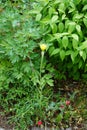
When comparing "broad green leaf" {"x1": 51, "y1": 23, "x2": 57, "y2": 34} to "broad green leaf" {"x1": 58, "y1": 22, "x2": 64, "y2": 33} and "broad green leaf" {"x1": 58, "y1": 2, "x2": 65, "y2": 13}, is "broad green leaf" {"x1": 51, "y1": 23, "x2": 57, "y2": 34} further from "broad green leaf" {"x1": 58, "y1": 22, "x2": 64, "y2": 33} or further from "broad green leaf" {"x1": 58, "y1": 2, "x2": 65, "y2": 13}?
"broad green leaf" {"x1": 58, "y1": 2, "x2": 65, "y2": 13}

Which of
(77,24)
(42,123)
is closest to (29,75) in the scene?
(42,123)

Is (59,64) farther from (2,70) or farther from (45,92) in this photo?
(2,70)

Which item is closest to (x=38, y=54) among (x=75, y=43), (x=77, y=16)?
(x=75, y=43)

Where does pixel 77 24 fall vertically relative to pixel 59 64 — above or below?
above

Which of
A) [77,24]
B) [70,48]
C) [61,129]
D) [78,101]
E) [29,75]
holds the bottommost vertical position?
[61,129]

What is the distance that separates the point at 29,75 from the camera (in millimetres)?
3496

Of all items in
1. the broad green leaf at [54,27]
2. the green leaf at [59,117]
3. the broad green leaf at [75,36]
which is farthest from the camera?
the green leaf at [59,117]

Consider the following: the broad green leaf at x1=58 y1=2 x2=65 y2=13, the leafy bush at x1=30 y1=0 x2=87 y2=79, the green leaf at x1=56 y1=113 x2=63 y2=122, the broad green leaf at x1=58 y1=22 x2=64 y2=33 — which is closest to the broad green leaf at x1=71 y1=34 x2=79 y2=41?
the leafy bush at x1=30 y1=0 x2=87 y2=79

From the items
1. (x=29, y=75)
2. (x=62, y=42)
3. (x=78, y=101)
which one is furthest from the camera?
(x=78, y=101)

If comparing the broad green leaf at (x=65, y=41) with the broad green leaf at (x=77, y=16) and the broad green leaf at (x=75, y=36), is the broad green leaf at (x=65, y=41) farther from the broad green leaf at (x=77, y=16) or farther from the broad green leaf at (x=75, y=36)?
the broad green leaf at (x=77, y=16)

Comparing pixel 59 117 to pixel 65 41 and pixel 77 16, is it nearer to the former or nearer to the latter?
pixel 65 41

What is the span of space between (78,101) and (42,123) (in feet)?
1.69

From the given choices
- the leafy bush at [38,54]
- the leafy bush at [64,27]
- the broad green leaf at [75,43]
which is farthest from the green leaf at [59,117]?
the broad green leaf at [75,43]

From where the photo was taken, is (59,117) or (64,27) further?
(59,117)
